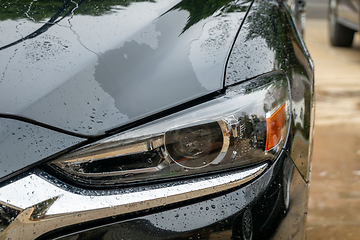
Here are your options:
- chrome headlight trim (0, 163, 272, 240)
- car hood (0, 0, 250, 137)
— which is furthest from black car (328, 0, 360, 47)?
chrome headlight trim (0, 163, 272, 240)

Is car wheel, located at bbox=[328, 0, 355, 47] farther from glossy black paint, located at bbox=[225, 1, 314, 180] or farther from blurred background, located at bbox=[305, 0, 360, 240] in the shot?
glossy black paint, located at bbox=[225, 1, 314, 180]

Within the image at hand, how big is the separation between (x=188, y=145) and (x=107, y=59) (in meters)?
0.33

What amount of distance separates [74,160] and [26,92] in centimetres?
21

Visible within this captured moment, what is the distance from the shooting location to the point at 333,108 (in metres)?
4.02

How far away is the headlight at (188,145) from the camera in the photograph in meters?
0.91

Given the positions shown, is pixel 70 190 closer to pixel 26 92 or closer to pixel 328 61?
pixel 26 92

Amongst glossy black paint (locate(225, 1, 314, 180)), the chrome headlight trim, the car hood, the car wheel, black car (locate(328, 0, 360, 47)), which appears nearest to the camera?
the chrome headlight trim

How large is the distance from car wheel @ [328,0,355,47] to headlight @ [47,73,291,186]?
665 cm

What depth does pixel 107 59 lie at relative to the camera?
1012mm

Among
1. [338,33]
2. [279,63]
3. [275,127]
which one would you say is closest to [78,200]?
[275,127]

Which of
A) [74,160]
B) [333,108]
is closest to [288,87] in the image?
[74,160]

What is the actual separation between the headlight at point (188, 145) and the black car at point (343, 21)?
5.13m

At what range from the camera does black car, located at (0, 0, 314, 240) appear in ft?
2.81

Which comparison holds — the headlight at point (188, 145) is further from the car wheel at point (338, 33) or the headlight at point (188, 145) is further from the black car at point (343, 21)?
the car wheel at point (338, 33)
